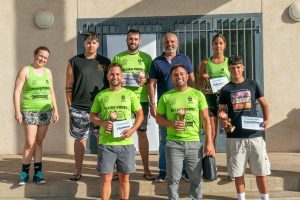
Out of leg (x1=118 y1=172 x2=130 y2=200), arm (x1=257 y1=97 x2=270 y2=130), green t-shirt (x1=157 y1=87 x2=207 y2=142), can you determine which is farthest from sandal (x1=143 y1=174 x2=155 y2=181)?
arm (x1=257 y1=97 x2=270 y2=130)

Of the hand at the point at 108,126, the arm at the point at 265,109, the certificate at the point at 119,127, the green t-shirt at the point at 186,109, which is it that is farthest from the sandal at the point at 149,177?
the arm at the point at 265,109

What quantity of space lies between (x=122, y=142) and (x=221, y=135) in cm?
359

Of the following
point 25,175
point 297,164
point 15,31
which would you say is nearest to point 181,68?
point 25,175

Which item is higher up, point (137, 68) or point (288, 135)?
point (137, 68)

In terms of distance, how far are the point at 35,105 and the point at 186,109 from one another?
6.31ft

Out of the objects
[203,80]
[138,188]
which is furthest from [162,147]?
[203,80]

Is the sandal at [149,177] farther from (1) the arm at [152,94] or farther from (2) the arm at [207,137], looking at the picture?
(2) the arm at [207,137]

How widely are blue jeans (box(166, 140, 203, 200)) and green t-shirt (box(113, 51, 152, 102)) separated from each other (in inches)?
39.0

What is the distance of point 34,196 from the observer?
6312 millimetres

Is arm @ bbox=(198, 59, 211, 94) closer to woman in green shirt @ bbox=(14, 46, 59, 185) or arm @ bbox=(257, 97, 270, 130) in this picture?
arm @ bbox=(257, 97, 270, 130)

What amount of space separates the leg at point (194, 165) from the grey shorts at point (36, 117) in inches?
73.5

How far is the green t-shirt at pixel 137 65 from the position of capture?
627cm

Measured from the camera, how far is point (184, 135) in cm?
554

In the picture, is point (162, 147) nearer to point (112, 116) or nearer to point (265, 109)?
point (112, 116)
